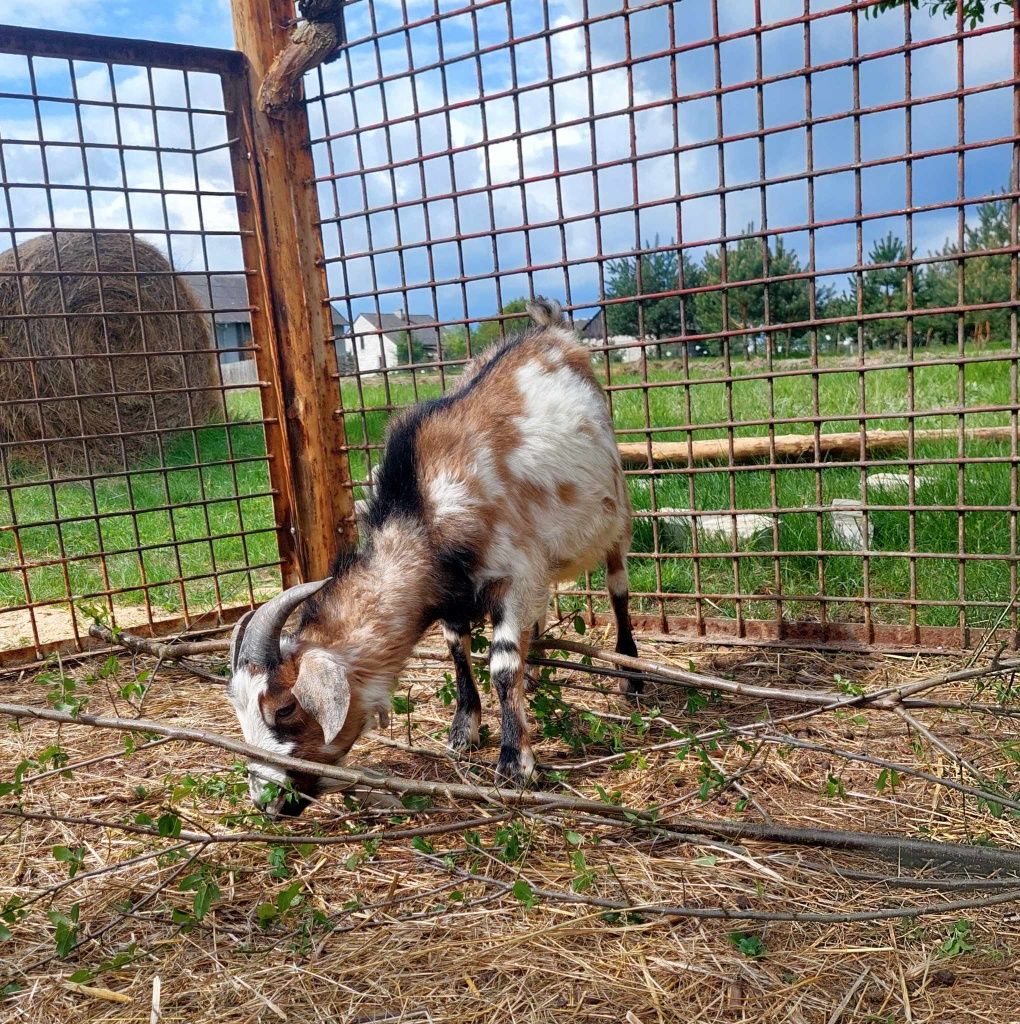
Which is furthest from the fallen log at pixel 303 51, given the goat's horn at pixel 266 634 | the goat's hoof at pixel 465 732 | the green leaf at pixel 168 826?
the green leaf at pixel 168 826

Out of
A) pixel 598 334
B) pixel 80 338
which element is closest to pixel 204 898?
pixel 598 334

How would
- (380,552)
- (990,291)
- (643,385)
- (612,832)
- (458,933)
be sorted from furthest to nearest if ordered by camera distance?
(990,291), (643,385), (380,552), (612,832), (458,933)

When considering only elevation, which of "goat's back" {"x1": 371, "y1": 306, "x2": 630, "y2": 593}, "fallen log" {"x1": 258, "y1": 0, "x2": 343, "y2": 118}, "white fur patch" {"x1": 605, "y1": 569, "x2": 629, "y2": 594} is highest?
"fallen log" {"x1": 258, "y1": 0, "x2": 343, "y2": 118}

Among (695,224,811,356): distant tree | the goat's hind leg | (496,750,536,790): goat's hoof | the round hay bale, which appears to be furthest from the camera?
(695,224,811,356): distant tree

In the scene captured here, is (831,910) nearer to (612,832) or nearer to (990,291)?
(612,832)

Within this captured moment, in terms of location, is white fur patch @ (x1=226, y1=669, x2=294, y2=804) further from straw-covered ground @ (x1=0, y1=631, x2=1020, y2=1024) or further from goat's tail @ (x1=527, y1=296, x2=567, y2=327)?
goat's tail @ (x1=527, y1=296, x2=567, y2=327)

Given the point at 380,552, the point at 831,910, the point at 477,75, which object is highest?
the point at 477,75

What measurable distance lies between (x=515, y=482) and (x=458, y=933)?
1.65 meters

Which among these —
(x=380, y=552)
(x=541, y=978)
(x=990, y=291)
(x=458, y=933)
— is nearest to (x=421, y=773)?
(x=380, y=552)

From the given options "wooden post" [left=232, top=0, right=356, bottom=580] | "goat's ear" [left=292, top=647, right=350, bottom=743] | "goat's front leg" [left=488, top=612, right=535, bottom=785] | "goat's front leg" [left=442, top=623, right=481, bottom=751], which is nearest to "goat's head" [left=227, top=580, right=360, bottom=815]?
"goat's ear" [left=292, top=647, right=350, bottom=743]

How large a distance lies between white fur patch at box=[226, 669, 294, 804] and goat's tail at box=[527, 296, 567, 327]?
7.17 ft

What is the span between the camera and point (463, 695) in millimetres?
3613

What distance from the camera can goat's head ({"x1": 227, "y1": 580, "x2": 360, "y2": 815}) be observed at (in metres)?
2.77

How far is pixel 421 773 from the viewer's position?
10.9 ft
